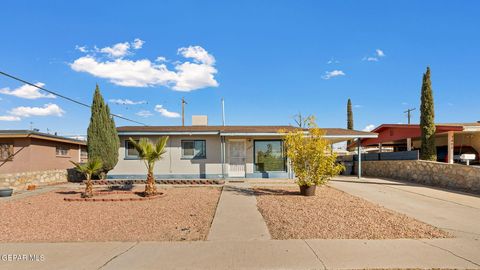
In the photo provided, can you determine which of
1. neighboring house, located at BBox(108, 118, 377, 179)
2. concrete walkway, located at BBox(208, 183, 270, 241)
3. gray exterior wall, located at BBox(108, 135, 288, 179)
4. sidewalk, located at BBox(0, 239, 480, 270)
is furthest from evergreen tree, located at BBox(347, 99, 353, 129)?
sidewalk, located at BBox(0, 239, 480, 270)

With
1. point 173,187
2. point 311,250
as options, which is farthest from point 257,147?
point 311,250

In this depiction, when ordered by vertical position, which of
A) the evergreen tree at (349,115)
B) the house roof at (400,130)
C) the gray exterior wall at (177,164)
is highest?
the evergreen tree at (349,115)

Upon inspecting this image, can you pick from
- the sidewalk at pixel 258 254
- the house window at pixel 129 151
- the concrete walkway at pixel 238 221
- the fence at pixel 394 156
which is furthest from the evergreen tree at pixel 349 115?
the sidewalk at pixel 258 254

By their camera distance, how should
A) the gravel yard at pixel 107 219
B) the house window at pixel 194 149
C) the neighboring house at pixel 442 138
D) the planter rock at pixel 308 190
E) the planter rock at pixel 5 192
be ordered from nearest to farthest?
the gravel yard at pixel 107 219 < the planter rock at pixel 308 190 < the planter rock at pixel 5 192 < the house window at pixel 194 149 < the neighboring house at pixel 442 138

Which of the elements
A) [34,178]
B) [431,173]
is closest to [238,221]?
[431,173]

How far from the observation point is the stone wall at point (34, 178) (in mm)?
13688

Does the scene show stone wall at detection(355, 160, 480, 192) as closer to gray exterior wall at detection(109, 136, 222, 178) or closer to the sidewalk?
the sidewalk

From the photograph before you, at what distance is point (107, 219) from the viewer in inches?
311

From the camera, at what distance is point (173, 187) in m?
14.2

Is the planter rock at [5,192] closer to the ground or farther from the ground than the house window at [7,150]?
closer to the ground

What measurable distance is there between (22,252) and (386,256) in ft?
20.6

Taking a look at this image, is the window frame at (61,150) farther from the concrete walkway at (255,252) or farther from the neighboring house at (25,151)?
the concrete walkway at (255,252)

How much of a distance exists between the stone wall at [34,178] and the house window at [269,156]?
10.7 metres

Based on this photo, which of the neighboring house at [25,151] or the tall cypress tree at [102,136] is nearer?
the tall cypress tree at [102,136]
